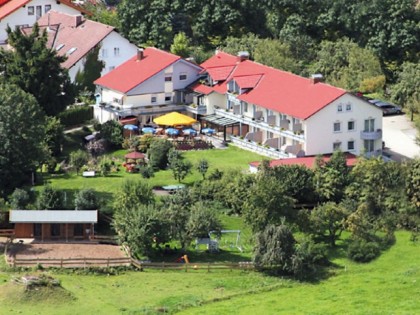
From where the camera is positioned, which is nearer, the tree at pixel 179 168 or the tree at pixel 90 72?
the tree at pixel 179 168

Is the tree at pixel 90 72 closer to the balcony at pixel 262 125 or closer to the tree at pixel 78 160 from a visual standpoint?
the balcony at pixel 262 125

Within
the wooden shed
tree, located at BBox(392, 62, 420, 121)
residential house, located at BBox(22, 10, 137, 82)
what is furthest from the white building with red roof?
the wooden shed

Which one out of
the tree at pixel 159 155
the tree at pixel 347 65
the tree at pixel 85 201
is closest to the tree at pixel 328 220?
the tree at pixel 85 201

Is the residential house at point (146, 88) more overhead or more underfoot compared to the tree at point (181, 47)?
more underfoot

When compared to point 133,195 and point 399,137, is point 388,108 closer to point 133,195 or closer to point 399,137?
point 399,137

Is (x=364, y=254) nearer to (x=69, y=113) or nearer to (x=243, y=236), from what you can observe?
(x=243, y=236)

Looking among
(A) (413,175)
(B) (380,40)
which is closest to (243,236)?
(A) (413,175)
